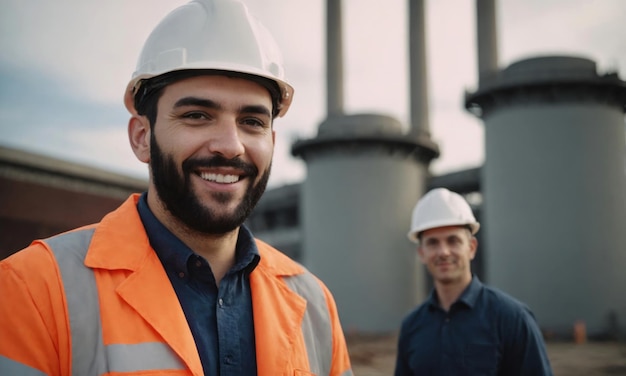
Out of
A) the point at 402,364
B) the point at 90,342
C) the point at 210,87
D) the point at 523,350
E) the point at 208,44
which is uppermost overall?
the point at 208,44

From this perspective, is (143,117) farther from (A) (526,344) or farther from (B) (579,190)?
(B) (579,190)

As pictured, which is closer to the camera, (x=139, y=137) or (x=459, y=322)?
(x=139, y=137)

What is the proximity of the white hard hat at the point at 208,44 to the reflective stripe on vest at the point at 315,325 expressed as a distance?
906 mm

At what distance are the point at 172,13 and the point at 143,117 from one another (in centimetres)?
42

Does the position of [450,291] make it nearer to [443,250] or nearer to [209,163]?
[443,250]

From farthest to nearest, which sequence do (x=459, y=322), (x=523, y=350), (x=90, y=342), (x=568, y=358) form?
1. (x=568, y=358)
2. (x=459, y=322)
3. (x=523, y=350)
4. (x=90, y=342)

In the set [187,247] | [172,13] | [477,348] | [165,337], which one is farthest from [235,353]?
[477,348]

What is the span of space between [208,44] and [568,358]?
14.0m

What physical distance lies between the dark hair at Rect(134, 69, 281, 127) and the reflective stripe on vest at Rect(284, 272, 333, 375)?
880 mm

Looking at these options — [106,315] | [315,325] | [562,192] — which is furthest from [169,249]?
[562,192]

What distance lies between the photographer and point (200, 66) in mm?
1998

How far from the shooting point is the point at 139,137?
217 cm

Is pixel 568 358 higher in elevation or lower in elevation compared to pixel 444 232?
lower

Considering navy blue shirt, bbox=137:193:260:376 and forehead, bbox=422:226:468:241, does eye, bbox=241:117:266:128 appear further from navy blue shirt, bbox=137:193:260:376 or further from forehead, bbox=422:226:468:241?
forehead, bbox=422:226:468:241
